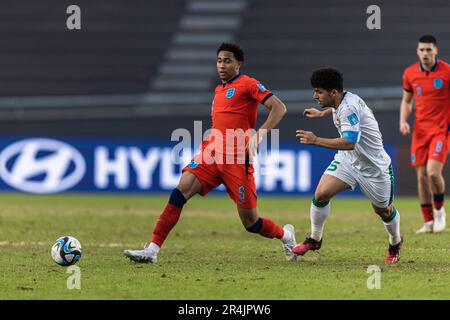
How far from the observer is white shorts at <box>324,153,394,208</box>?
848 centimetres

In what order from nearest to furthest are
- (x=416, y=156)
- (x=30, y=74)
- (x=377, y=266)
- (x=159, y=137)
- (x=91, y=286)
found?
1. (x=91, y=286)
2. (x=377, y=266)
3. (x=416, y=156)
4. (x=159, y=137)
5. (x=30, y=74)

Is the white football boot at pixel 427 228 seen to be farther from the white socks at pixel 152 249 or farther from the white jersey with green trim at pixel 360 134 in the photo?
the white socks at pixel 152 249

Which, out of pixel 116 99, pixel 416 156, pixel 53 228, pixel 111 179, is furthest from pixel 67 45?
pixel 416 156

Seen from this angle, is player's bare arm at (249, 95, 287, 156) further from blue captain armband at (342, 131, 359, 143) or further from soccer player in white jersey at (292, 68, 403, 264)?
blue captain armband at (342, 131, 359, 143)

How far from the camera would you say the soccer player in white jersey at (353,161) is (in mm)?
8125

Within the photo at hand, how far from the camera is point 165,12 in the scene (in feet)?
79.8

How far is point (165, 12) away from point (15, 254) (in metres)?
15.7

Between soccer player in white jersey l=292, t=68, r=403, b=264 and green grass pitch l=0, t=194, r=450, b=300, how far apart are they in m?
0.35

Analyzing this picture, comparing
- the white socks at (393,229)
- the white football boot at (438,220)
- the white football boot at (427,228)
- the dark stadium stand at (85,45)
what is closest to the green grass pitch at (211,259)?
the white football boot at (427,228)

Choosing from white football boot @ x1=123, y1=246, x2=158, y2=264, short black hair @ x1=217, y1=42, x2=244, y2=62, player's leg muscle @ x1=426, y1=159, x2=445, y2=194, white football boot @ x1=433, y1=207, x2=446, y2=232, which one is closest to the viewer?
white football boot @ x1=123, y1=246, x2=158, y2=264

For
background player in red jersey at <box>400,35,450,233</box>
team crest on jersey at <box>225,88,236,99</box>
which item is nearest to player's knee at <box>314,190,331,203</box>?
team crest on jersey at <box>225,88,236,99</box>

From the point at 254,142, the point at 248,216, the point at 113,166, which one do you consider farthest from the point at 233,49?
the point at 113,166

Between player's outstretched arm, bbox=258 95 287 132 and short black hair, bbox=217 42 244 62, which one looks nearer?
player's outstretched arm, bbox=258 95 287 132

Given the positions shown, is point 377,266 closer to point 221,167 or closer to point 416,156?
point 221,167
